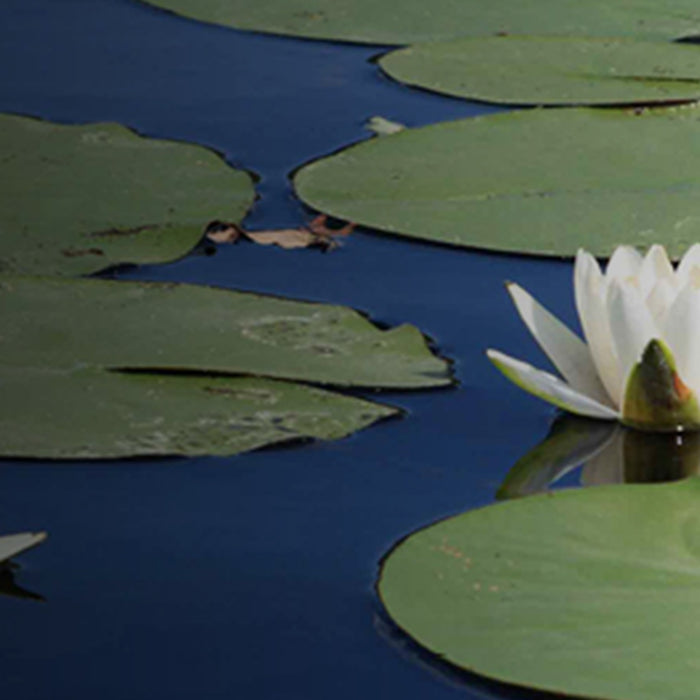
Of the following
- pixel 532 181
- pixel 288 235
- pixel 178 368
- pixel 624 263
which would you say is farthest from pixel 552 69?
pixel 178 368

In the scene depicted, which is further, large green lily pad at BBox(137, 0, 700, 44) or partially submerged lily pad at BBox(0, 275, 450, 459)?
large green lily pad at BBox(137, 0, 700, 44)

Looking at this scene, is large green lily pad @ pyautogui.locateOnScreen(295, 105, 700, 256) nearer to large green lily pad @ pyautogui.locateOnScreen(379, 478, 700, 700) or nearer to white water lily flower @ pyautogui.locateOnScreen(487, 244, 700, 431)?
white water lily flower @ pyautogui.locateOnScreen(487, 244, 700, 431)

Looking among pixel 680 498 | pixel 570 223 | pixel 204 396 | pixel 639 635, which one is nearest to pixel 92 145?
pixel 570 223

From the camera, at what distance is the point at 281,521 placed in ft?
5.41

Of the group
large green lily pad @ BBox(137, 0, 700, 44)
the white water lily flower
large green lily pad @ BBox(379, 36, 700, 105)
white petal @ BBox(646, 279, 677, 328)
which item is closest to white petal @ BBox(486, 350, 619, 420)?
the white water lily flower

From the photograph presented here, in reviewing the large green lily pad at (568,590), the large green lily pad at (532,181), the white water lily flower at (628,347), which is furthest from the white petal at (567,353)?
the large green lily pad at (532,181)

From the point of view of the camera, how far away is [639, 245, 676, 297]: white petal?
5.98ft

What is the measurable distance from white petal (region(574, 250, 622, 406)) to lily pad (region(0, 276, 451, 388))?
0.20m

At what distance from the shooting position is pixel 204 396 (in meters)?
1.86

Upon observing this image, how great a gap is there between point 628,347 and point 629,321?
0.10ft

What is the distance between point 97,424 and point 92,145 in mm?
1123

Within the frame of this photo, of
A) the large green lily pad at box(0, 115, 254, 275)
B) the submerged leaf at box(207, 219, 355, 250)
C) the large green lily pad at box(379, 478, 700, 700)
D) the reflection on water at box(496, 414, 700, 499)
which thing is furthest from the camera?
the submerged leaf at box(207, 219, 355, 250)

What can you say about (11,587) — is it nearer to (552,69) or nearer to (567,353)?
(567,353)

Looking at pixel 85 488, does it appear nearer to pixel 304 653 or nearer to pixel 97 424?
pixel 97 424
